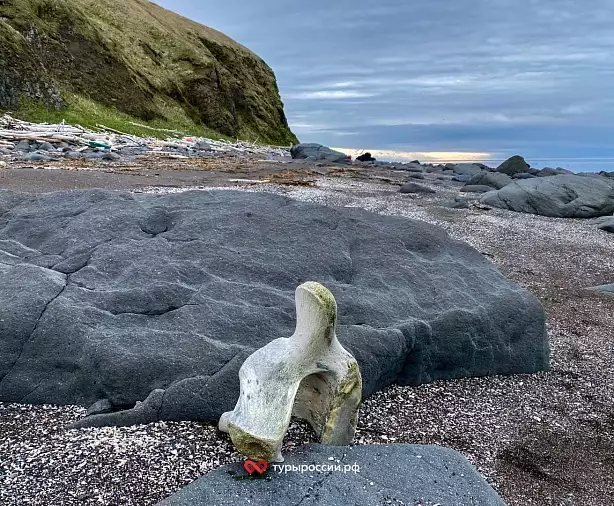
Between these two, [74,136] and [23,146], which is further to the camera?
[74,136]

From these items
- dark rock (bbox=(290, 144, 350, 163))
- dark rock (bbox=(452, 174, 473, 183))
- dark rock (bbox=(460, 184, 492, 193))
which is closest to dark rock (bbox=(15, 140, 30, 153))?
dark rock (bbox=(290, 144, 350, 163))

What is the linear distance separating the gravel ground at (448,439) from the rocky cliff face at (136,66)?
22335mm

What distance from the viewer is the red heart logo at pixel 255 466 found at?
3129mm

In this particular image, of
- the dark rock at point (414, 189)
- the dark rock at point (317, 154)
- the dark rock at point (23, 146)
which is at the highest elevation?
the dark rock at point (317, 154)

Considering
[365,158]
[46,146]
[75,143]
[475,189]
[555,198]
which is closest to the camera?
[555,198]

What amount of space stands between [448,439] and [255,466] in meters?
1.67

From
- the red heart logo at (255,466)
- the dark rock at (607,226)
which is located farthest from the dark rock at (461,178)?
the red heart logo at (255,466)

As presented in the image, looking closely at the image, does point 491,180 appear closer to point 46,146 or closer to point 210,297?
point 46,146

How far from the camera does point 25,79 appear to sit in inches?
947

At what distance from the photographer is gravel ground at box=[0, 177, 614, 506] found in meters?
3.38

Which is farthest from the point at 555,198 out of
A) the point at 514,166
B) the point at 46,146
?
the point at 46,146

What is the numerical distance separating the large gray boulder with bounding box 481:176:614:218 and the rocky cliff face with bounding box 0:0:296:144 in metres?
18.2

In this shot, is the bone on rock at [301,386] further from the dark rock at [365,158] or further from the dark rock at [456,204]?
the dark rock at [365,158]

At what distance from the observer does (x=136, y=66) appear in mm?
35438
